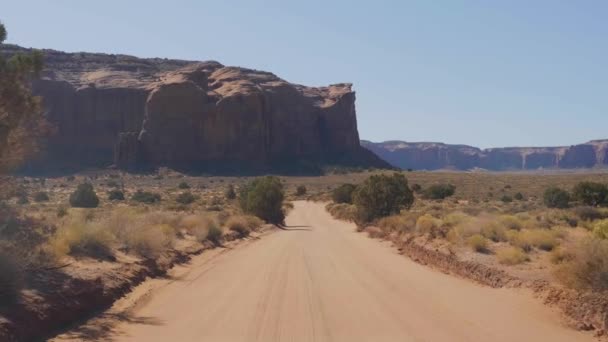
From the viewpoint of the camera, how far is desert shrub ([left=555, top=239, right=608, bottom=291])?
12.9 m

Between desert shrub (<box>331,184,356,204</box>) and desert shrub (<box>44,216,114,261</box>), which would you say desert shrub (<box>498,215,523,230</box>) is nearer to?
desert shrub (<box>44,216,114,261</box>)

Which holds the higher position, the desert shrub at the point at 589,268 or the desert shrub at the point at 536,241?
the desert shrub at the point at 589,268

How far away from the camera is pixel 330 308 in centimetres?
1388

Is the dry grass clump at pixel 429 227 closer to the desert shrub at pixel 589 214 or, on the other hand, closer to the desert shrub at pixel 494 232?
the desert shrub at pixel 494 232

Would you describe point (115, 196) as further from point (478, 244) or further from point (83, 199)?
point (478, 244)

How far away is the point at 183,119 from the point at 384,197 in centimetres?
9034

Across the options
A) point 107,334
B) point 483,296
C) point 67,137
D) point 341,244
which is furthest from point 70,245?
point 67,137

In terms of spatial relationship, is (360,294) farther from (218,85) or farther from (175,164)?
(218,85)

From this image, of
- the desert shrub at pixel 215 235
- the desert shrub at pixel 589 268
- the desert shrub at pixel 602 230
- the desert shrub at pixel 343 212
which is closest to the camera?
the desert shrub at pixel 589 268

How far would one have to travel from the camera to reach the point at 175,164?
125062 millimetres

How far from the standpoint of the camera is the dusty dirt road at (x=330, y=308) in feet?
37.8

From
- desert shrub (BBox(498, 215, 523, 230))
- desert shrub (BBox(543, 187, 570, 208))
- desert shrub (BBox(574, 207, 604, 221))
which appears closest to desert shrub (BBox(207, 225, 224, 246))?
desert shrub (BBox(498, 215, 523, 230))

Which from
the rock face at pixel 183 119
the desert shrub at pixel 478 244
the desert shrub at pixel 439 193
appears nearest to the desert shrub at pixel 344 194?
the desert shrub at pixel 439 193

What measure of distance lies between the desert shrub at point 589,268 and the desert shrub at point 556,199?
33.4 meters
